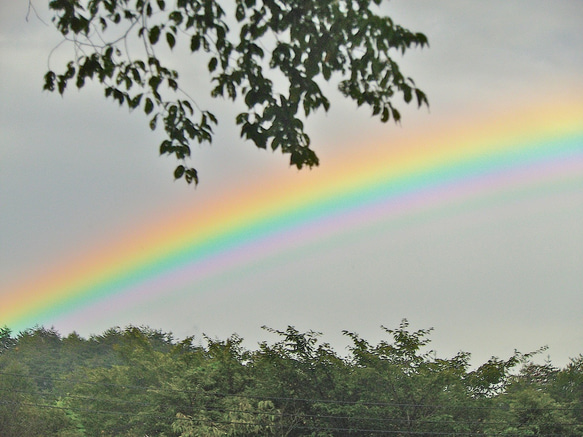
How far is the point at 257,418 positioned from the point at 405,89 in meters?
21.4

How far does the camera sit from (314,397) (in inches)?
993

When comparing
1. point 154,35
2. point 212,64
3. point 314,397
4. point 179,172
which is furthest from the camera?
point 314,397

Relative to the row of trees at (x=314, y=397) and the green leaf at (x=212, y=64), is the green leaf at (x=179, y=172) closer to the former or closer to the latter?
the green leaf at (x=212, y=64)

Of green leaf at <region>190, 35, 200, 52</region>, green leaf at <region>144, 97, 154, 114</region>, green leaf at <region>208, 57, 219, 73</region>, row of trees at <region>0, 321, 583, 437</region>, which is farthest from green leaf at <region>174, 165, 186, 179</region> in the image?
row of trees at <region>0, 321, 583, 437</region>

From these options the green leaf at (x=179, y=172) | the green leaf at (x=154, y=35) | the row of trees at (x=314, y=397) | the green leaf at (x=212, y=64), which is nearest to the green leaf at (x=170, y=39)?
the green leaf at (x=154, y=35)

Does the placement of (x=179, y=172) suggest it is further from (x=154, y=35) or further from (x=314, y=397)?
(x=314, y=397)

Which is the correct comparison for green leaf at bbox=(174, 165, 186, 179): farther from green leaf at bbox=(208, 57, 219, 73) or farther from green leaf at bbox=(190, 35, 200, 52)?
green leaf at bbox=(190, 35, 200, 52)

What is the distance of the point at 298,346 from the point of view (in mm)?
26734

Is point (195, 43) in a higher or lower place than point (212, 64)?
higher

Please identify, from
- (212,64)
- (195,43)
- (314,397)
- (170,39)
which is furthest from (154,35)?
(314,397)

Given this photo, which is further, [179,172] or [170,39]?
[179,172]

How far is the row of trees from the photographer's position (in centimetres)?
2358

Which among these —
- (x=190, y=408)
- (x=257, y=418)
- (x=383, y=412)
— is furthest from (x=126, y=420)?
(x=383, y=412)

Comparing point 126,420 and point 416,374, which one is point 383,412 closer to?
point 416,374
